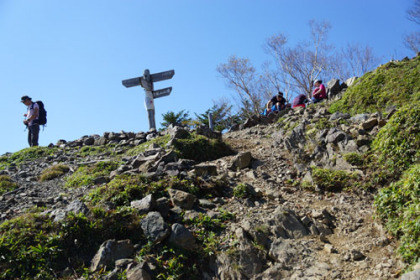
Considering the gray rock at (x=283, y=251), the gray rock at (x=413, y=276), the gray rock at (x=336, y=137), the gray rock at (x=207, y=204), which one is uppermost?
the gray rock at (x=336, y=137)

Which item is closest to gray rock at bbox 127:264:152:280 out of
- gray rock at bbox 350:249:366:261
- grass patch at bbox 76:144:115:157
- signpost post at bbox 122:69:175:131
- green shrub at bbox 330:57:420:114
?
gray rock at bbox 350:249:366:261

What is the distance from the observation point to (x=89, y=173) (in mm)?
8055

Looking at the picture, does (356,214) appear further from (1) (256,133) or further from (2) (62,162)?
(2) (62,162)

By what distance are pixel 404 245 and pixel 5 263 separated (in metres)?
4.47

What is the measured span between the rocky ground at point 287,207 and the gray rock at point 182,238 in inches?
2.5

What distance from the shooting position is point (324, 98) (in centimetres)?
1319

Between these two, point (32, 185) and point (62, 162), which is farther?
point (62, 162)

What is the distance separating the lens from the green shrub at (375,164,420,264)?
394 cm

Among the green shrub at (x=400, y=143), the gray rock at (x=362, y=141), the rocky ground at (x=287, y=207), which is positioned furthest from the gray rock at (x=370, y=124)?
the green shrub at (x=400, y=143)

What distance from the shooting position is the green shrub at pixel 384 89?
902 centimetres

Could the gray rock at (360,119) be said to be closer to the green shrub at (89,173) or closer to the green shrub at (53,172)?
the green shrub at (89,173)

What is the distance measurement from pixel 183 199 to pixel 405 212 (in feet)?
9.60

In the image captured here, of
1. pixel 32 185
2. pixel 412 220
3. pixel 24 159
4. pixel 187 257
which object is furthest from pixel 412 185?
pixel 24 159

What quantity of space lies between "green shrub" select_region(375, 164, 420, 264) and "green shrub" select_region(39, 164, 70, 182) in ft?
22.7
